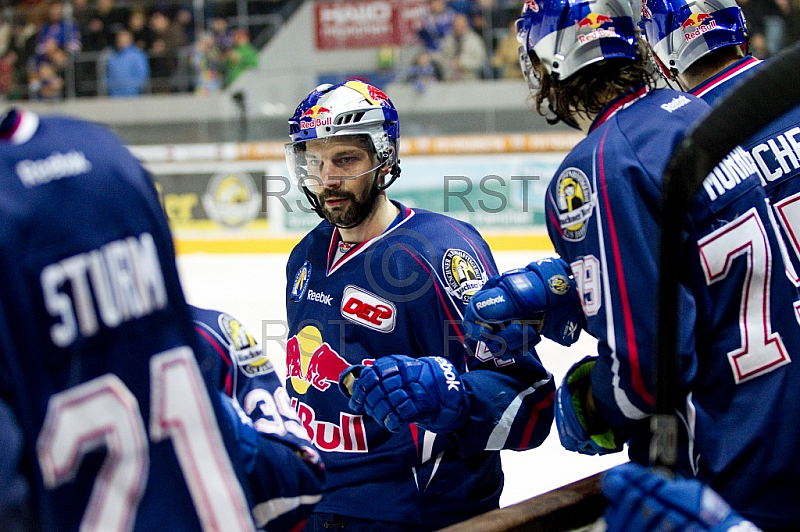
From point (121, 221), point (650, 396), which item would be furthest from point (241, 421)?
point (650, 396)

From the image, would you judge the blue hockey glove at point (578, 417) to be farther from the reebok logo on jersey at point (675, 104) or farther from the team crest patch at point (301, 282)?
the team crest patch at point (301, 282)

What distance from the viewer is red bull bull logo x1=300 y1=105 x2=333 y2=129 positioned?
6.82ft

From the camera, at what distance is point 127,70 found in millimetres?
10453

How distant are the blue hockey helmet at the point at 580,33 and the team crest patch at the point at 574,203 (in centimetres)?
24

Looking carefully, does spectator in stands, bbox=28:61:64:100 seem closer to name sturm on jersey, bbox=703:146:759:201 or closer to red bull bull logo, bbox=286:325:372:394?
red bull bull logo, bbox=286:325:372:394

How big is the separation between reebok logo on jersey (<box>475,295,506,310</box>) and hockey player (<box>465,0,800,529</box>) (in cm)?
14

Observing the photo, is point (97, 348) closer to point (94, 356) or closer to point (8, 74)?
point (94, 356)

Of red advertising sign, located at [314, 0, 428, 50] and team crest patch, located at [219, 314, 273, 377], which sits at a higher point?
red advertising sign, located at [314, 0, 428, 50]

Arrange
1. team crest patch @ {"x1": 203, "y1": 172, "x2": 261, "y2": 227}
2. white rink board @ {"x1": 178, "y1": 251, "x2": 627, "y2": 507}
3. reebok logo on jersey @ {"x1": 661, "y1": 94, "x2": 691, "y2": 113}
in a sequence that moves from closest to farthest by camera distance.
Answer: reebok logo on jersey @ {"x1": 661, "y1": 94, "x2": 691, "y2": 113}, white rink board @ {"x1": 178, "y1": 251, "x2": 627, "y2": 507}, team crest patch @ {"x1": 203, "y1": 172, "x2": 261, "y2": 227}

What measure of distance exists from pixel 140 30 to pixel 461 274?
10.0 m

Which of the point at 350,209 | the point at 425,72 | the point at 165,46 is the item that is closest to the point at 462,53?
the point at 425,72

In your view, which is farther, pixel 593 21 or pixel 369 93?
pixel 369 93

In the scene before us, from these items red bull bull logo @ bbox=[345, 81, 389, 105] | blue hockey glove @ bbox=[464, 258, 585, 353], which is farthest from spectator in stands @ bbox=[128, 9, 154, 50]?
blue hockey glove @ bbox=[464, 258, 585, 353]

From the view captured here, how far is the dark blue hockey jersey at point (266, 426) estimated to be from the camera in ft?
3.41
